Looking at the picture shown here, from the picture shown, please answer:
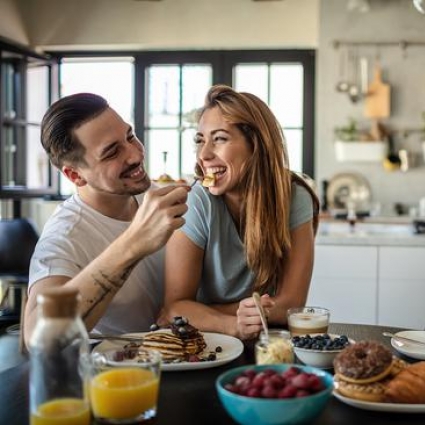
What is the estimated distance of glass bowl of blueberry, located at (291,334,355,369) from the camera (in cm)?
121

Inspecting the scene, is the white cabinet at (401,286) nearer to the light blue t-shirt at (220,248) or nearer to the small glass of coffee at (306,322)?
the light blue t-shirt at (220,248)

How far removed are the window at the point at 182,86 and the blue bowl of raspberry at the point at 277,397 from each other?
4179 millimetres

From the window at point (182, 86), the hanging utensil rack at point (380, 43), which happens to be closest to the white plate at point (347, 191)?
the window at point (182, 86)

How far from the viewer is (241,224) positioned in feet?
6.06

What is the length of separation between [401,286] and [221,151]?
1.88 metres

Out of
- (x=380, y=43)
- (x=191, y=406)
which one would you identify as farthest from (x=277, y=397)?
(x=380, y=43)

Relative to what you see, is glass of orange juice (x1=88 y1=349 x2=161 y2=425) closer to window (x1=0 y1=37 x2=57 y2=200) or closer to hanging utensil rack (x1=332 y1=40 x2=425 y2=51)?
window (x1=0 y1=37 x2=57 y2=200)

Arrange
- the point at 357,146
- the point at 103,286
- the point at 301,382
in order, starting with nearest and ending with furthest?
the point at 301,382
the point at 103,286
the point at 357,146

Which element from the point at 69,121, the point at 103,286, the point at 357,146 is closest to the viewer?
the point at 103,286

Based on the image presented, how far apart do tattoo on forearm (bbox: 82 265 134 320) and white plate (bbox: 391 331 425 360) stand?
0.65 m

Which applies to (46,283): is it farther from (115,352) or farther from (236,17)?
(236,17)

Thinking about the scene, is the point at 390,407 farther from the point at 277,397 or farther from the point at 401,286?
the point at 401,286

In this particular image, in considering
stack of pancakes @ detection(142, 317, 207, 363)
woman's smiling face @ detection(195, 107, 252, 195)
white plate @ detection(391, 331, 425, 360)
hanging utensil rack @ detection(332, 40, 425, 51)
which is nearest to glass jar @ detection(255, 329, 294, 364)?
stack of pancakes @ detection(142, 317, 207, 363)

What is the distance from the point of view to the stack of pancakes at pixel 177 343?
1258mm
